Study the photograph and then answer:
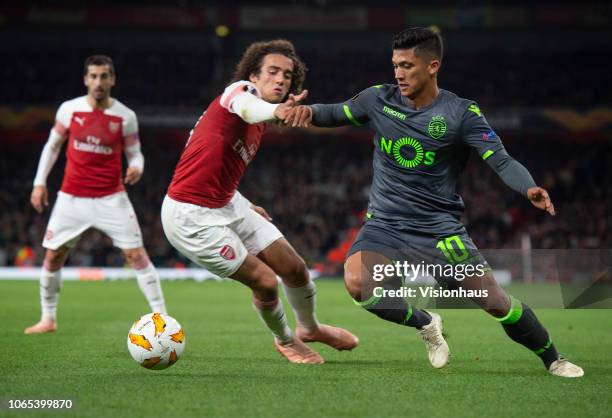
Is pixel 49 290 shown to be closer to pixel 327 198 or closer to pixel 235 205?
pixel 235 205

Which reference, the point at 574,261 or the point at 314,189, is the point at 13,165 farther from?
the point at 574,261

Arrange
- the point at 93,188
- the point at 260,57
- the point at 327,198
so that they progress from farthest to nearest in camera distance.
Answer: the point at 327,198 < the point at 93,188 < the point at 260,57

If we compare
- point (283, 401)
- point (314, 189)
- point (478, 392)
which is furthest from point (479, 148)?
point (314, 189)

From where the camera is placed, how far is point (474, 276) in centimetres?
560

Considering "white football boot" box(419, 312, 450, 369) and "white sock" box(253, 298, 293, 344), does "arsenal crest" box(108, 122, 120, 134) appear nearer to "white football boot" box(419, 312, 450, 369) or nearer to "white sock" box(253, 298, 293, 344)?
"white sock" box(253, 298, 293, 344)

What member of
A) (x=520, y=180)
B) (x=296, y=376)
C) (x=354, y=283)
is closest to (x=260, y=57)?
(x=354, y=283)

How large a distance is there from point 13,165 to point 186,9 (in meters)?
8.33

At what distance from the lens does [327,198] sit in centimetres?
2777

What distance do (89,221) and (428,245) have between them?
13.4 feet

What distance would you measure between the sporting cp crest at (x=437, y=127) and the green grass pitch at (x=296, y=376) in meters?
1.55

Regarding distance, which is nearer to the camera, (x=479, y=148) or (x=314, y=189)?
(x=479, y=148)

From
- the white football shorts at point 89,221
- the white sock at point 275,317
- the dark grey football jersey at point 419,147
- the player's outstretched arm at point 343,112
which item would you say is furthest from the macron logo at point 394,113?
the white football shorts at point 89,221

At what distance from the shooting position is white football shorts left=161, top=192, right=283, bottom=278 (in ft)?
19.5

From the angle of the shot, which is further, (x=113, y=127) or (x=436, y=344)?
(x=113, y=127)
